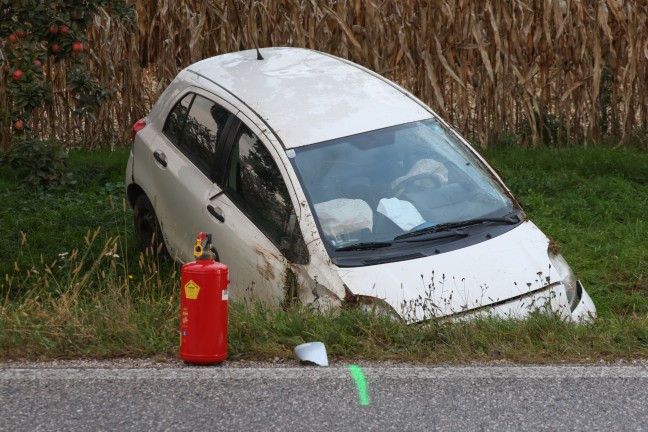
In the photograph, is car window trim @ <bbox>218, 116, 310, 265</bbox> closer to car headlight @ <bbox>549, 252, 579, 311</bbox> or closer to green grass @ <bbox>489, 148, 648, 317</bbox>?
car headlight @ <bbox>549, 252, 579, 311</bbox>

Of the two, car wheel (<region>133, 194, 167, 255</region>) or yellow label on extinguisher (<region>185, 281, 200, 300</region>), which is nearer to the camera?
yellow label on extinguisher (<region>185, 281, 200, 300</region>)

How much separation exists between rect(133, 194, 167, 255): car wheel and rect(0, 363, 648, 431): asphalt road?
295 cm

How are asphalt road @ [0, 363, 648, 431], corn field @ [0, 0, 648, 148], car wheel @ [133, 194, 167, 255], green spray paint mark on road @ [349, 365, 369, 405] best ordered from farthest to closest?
corn field @ [0, 0, 648, 148] < car wheel @ [133, 194, 167, 255] < green spray paint mark on road @ [349, 365, 369, 405] < asphalt road @ [0, 363, 648, 431]

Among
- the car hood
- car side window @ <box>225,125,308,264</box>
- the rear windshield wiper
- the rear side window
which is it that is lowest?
the car hood

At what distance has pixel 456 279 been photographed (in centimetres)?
621

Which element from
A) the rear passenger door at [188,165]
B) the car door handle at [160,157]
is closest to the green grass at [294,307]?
the rear passenger door at [188,165]

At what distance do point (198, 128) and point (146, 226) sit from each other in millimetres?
1138

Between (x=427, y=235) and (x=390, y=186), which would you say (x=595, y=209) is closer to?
(x=390, y=186)

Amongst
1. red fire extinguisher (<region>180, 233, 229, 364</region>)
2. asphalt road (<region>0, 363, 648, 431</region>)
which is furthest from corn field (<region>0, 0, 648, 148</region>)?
asphalt road (<region>0, 363, 648, 431</region>)

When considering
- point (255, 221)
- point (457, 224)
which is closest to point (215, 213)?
point (255, 221)

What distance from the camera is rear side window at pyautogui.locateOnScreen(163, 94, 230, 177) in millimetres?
7641

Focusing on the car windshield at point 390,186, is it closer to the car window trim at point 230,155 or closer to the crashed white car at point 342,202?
the crashed white car at point 342,202

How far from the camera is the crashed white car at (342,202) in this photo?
6.24m

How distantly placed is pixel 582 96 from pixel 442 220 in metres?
6.45
